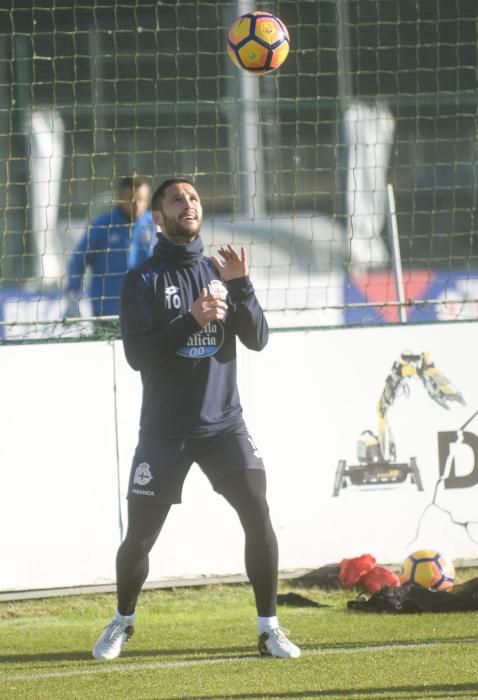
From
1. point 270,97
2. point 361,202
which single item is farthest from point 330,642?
point 270,97

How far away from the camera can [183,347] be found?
610 cm

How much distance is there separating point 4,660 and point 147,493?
1123 millimetres

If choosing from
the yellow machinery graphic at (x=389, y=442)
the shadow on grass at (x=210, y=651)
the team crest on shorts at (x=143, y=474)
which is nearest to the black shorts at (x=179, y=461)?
the team crest on shorts at (x=143, y=474)

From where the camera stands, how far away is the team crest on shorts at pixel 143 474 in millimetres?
6098

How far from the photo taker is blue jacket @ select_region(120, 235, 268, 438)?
6.09 m

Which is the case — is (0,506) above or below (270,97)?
below

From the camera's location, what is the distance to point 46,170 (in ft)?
47.7

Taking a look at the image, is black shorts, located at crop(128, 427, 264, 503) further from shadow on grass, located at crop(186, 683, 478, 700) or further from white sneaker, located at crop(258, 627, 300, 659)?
shadow on grass, located at crop(186, 683, 478, 700)

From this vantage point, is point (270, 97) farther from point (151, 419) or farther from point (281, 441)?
point (151, 419)

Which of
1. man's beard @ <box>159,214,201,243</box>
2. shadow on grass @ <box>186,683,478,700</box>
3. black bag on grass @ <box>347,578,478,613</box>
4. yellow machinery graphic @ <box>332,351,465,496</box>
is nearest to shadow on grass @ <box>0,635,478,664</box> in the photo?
black bag on grass @ <box>347,578,478,613</box>

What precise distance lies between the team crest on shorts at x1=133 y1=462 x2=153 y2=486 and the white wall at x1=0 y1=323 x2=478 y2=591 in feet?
5.68

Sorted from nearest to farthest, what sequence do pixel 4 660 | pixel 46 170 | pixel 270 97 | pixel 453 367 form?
pixel 4 660, pixel 453 367, pixel 46 170, pixel 270 97

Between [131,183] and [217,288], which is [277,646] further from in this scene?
[131,183]

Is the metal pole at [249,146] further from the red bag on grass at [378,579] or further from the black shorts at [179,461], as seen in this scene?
the black shorts at [179,461]
